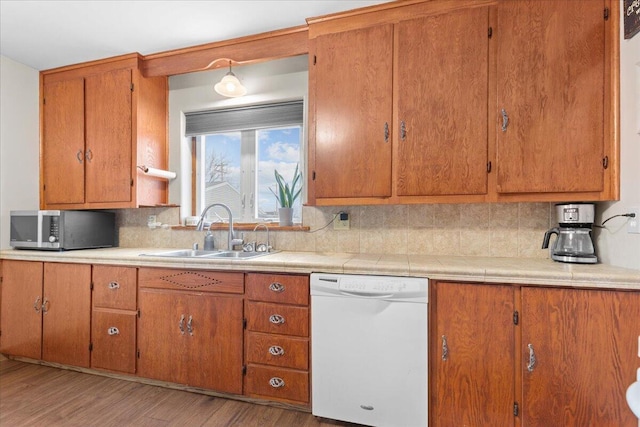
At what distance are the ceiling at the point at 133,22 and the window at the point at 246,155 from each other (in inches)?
22.2

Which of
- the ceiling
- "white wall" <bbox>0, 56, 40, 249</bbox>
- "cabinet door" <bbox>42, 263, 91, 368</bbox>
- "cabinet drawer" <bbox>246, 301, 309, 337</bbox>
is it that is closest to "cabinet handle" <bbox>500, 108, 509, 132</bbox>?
the ceiling

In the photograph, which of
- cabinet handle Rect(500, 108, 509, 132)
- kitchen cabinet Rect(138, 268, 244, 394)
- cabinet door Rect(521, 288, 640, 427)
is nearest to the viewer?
cabinet door Rect(521, 288, 640, 427)

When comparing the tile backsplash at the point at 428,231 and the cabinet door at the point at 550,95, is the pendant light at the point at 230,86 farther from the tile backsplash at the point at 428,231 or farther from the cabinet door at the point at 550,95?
the cabinet door at the point at 550,95

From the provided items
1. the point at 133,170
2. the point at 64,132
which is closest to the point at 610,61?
the point at 133,170

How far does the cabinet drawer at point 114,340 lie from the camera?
204 centimetres

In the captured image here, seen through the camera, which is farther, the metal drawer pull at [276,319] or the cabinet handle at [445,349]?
the metal drawer pull at [276,319]

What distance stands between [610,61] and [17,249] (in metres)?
4.08

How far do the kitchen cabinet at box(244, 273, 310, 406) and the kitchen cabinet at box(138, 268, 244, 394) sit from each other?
79 mm

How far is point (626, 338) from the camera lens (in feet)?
4.33

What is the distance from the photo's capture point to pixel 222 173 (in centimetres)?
271

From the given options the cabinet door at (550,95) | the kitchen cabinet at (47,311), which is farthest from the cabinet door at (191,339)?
the cabinet door at (550,95)

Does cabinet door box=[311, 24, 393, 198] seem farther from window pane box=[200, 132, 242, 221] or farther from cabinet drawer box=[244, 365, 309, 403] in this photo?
cabinet drawer box=[244, 365, 309, 403]

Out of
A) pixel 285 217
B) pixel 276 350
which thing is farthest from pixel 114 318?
pixel 285 217

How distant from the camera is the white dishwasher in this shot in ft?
4.99
